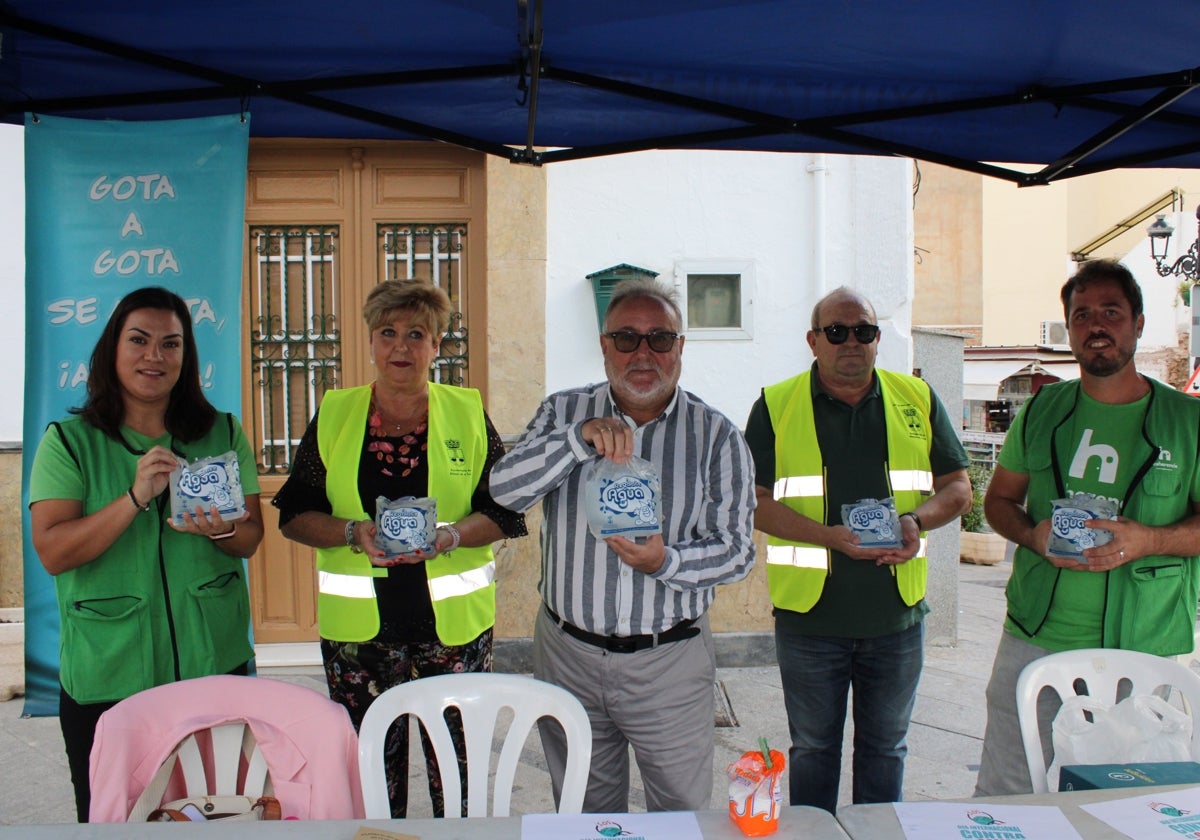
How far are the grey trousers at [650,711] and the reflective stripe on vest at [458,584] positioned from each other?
14.2 inches

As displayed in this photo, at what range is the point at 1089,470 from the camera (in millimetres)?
2670

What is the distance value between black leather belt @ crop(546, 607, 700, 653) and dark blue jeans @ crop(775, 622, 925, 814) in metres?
0.67

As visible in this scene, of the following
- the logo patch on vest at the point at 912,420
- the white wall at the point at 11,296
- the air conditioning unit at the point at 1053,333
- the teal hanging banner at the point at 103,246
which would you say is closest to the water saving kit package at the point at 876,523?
the logo patch on vest at the point at 912,420

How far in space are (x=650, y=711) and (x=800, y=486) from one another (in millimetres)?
969

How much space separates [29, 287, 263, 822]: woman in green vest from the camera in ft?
7.19

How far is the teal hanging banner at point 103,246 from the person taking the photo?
8.24 ft

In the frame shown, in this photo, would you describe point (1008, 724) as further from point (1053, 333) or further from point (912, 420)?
point (1053, 333)

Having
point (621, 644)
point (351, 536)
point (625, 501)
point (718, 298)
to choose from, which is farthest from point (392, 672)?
point (718, 298)

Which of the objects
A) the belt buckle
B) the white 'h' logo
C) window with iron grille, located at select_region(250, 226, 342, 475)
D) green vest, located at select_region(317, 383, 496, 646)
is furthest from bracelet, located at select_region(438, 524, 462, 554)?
window with iron grille, located at select_region(250, 226, 342, 475)

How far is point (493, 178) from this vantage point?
4.83 meters

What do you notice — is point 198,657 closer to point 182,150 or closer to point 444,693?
point 444,693

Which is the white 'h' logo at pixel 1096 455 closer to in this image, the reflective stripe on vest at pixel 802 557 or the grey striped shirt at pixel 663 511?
the reflective stripe on vest at pixel 802 557

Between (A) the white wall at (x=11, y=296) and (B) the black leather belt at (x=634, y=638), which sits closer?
(B) the black leather belt at (x=634, y=638)

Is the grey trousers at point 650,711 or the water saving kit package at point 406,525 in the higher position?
the water saving kit package at point 406,525
